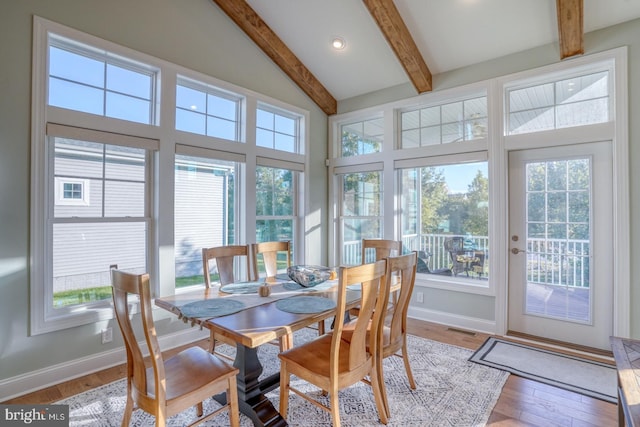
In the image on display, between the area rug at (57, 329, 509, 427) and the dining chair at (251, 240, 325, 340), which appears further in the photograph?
the dining chair at (251, 240, 325, 340)

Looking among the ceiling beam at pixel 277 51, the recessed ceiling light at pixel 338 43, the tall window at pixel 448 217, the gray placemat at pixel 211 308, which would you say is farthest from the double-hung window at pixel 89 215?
the tall window at pixel 448 217

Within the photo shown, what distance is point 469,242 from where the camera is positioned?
12.7 feet

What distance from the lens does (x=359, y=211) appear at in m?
4.82

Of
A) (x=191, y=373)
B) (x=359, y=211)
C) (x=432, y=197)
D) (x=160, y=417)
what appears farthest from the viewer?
(x=359, y=211)

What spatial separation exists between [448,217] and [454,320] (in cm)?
121

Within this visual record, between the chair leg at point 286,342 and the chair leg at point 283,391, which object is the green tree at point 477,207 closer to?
the chair leg at point 286,342

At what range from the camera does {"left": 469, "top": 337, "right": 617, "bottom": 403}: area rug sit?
247cm

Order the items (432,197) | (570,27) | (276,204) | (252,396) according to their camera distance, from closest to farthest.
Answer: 1. (252,396)
2. (570,27)
3. (432,197)
4. (276,204)

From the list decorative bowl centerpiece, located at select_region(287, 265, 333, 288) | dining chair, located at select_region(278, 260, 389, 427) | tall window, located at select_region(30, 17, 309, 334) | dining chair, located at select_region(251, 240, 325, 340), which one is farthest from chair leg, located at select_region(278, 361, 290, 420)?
tall window, located at select_region(30, 17, 309, 334)

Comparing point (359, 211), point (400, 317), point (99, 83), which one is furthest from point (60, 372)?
point (359, 211)

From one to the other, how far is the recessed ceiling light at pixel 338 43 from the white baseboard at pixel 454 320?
11.0 ft

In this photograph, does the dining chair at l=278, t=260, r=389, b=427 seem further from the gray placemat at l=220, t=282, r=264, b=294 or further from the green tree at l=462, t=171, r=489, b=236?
the green tree at l=462, t=171, r=489, b=236

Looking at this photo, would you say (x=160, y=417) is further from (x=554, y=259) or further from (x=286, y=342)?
(x=554, y=259)

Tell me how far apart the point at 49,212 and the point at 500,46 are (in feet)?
14.7
